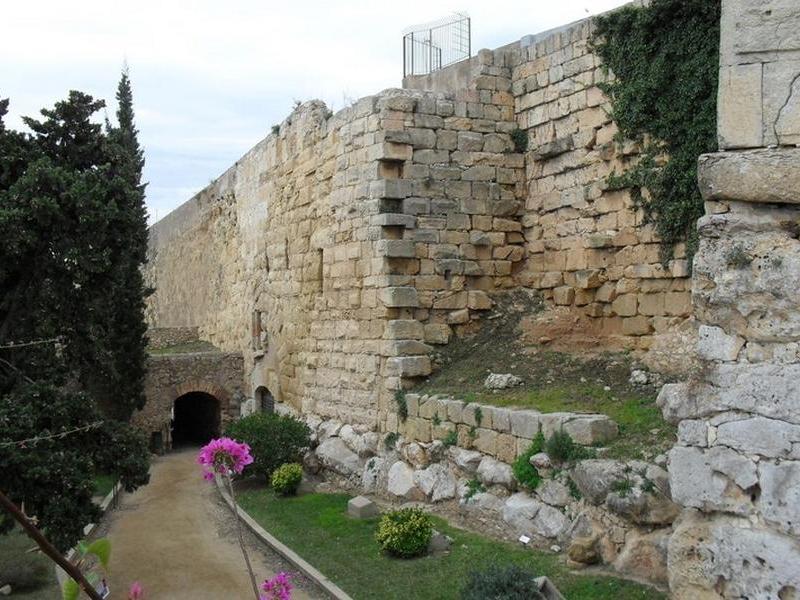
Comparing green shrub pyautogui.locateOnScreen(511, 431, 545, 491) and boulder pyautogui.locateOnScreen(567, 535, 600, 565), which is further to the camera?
green shrub pyautogui.locateOnScreen(511, 431, 545, 491)

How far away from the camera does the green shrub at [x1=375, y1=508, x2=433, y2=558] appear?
25.7 ft

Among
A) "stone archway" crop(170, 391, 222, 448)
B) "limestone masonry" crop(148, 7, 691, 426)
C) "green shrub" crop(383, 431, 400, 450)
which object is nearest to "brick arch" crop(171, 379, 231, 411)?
"stone archway" crop(170, 391, 222, 448)

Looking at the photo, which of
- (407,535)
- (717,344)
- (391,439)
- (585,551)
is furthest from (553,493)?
(717,344)

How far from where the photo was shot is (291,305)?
1388 cm

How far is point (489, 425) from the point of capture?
856 cm

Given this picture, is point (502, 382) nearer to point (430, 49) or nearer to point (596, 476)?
point (596, 476)

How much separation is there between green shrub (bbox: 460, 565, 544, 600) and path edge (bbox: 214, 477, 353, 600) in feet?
6.03

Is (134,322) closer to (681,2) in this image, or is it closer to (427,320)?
(427,320)

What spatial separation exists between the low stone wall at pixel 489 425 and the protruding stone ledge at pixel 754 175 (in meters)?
3.40

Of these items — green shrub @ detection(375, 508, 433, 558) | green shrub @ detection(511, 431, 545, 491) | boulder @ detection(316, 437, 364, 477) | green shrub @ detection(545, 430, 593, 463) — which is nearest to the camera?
green shrub @ detection(545, 430, 593, 463)

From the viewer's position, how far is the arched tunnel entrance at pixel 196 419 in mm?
18047

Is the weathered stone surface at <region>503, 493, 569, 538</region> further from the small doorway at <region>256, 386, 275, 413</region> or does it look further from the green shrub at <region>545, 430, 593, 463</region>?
the small doorway at <region>256, 386, 275, 413</region>

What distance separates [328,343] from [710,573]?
328 inches

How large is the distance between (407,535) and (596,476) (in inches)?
78.8
